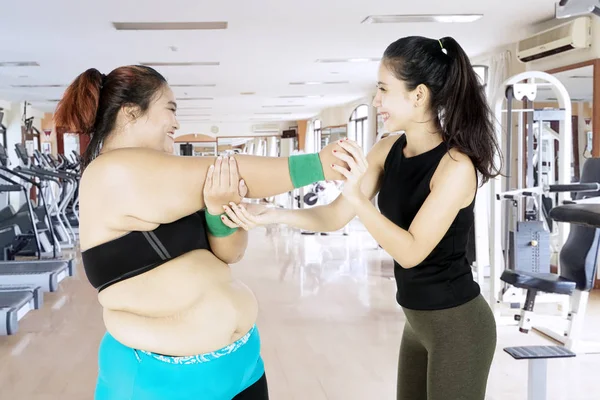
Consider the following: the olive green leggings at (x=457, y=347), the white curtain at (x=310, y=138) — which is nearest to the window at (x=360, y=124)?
the white curtain at (x=310, y=138)

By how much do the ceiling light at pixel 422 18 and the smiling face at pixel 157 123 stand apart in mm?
4616

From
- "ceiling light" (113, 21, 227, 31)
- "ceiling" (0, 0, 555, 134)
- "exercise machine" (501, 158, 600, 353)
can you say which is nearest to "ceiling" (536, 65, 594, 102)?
"ceiling" (0, 0, 555, 134)

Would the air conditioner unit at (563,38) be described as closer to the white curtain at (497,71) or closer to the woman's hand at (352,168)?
the white curtain at (497,71)

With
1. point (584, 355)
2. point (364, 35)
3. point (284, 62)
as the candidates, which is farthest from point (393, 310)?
point (284, 62)

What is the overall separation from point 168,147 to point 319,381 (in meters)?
2.16

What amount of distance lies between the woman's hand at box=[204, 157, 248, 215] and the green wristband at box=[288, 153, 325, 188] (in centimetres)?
11

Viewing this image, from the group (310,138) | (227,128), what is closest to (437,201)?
(310,138)

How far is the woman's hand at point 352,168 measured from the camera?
1.24 meters

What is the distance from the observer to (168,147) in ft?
4.41

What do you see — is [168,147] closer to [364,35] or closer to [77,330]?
[77,330]

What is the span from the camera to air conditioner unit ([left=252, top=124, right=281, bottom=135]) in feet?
74.5

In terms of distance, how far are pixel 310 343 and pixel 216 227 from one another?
2722 millimetres

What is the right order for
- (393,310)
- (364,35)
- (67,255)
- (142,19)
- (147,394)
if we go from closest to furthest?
(147,394) → (393,310) → (142,19) → (364,35) → (67,255)

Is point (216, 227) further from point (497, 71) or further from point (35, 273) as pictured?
point (497, 71)
